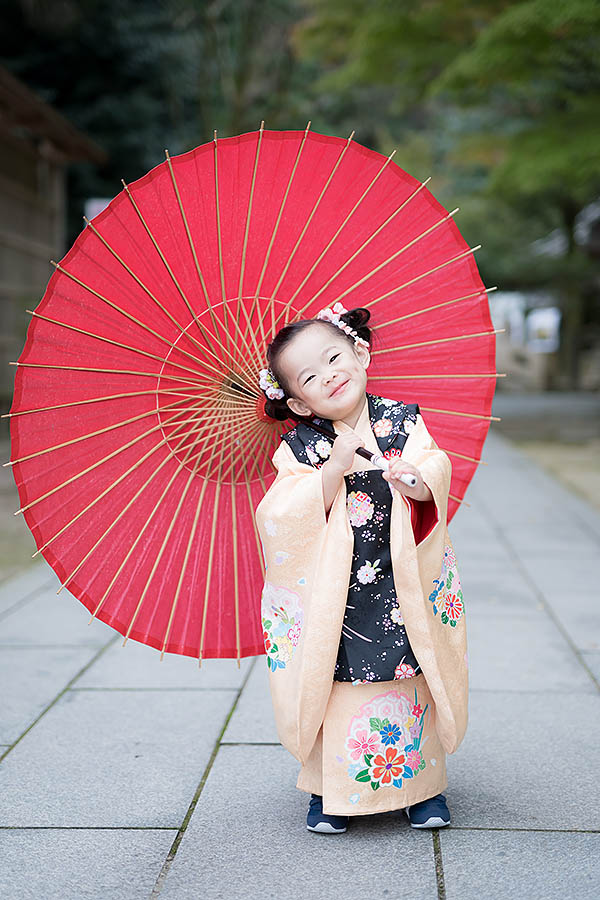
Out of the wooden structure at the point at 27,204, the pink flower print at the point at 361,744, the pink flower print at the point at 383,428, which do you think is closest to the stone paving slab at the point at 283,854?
the pink flower print at the point at 361,744

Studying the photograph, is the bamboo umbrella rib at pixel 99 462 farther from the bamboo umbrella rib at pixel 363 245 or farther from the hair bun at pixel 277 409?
the bamboo umbrella rib at pixel 363 245

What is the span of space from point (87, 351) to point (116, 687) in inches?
67.4

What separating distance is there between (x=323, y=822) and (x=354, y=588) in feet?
2.02

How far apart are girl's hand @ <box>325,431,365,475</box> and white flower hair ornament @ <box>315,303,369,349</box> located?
0.27 meters

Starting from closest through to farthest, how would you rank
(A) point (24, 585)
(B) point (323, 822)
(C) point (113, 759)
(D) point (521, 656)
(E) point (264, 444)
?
(B) point (323, 822), (E) point (264, 444), (C) point (113, 759), (D) point (521, 656), (A) point (24, 585)

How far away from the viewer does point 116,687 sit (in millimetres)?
3615

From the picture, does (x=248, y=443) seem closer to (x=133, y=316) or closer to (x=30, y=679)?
(x=133, y=316)

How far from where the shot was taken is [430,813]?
2449mm

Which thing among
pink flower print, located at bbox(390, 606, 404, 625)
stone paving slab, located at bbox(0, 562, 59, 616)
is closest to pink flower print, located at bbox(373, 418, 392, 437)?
pink flower print, located at bbox(390, 606, 404, 625)

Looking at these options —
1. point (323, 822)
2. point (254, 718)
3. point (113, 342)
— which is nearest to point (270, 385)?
point (113, 342)

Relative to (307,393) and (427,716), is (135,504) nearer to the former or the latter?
(307,393)

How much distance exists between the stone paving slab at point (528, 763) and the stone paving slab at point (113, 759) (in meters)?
0.79

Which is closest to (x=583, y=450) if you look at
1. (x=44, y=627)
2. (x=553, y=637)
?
(x=553, y=637)

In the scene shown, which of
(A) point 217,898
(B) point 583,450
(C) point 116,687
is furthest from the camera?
(B) point 583,450
